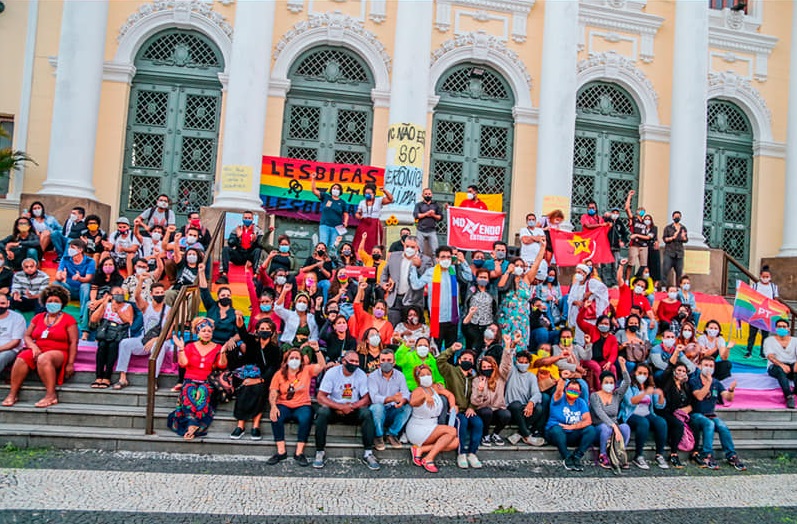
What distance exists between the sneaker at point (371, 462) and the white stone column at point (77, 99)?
9301 millimetres

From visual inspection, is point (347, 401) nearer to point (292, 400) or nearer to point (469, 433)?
point (292, 400)

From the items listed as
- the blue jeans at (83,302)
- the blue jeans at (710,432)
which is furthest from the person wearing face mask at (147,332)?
the blue jeans at (710,432)

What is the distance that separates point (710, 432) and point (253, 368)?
5856mm

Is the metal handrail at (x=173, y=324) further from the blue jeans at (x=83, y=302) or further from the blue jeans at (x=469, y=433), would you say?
the blue jeans at (x=469, y=433)

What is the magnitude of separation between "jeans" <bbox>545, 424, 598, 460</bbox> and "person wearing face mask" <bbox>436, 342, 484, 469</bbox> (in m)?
0.94

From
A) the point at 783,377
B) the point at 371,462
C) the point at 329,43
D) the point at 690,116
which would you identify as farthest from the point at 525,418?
the point at 690,116

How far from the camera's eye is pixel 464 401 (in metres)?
7.98

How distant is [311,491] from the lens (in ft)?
20.5

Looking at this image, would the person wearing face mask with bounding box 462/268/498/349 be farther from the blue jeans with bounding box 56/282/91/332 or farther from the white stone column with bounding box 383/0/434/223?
the blue jeans with bounding box 56/282/91/332

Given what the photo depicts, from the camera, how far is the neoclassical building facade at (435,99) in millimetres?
13938

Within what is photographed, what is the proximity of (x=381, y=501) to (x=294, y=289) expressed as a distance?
4808 millimetres

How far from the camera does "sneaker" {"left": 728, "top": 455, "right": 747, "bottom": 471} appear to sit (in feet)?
26.1

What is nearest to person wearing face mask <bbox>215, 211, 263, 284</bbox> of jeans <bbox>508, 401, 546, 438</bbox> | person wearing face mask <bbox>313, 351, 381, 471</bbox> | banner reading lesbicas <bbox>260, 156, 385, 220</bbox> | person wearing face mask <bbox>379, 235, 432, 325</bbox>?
banner reading lesbicas <bbox>260, 156, 385, 220</bbox>

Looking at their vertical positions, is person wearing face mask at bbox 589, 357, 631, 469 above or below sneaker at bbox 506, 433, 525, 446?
above
